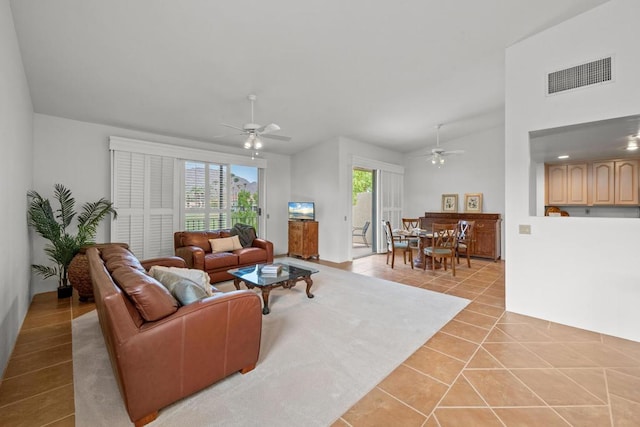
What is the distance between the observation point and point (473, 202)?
6695 mm

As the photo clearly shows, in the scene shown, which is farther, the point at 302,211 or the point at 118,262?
the point at 302,211

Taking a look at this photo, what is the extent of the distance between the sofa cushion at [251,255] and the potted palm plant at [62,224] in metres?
2.18

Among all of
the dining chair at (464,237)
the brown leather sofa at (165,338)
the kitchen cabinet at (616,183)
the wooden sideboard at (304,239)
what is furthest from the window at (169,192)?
the kitchen cabinet at (616,183)

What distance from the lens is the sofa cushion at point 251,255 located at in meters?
4.60

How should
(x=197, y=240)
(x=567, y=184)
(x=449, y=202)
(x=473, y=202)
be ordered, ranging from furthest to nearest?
1. (x=449, y=202)
2. (x=473, y=202)
3. (x=197, y=240)
4. (x=567, y=184)

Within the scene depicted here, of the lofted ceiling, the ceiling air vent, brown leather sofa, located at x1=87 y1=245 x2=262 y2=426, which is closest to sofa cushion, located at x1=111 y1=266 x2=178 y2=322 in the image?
brown leather sofa, located at x1=87 y1=245 x2=262 y2=426

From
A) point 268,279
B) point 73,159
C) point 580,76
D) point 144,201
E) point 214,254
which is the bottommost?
point 268,279

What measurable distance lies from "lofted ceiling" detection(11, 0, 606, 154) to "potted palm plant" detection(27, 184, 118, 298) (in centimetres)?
135

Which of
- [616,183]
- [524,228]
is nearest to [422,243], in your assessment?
[524,228]

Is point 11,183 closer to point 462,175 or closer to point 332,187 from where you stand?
point 332,187

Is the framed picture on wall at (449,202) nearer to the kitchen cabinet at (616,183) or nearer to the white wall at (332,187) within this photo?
the white wall at (332,187)

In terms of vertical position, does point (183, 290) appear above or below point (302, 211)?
below

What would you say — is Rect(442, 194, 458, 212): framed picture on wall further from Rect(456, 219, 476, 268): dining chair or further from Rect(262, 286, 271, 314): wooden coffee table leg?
Rect(262, 286, 271, 314): wooden coffee table leg

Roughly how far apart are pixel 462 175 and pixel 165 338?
24.1ft
